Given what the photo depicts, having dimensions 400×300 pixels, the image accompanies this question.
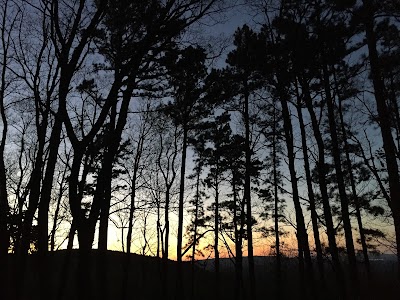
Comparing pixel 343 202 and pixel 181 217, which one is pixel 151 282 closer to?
pixel 181 217

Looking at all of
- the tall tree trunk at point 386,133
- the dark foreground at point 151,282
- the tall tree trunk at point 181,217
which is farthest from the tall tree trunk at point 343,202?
the tall tree trunk at point 181,217

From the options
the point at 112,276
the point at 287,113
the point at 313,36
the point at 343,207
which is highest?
the point at 313,36

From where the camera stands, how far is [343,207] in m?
10.6

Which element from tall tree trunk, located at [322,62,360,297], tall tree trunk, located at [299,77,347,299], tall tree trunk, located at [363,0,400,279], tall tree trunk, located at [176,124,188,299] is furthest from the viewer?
tall tree trunk, located at [176,124,188,299]

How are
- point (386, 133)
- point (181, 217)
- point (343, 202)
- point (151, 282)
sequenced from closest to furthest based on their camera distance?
point (386, 133) < point (343, 202) < point (181, 217) < point (151, 282)

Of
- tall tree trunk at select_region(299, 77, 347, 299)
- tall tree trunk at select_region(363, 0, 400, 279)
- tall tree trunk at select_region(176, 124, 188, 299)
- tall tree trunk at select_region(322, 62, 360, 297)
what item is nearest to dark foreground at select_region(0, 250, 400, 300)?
tall tree trunk at select_region(176, 124, 188, 299)

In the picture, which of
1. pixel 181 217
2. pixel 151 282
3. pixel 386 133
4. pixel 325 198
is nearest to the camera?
pixel 386 133

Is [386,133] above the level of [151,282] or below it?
above

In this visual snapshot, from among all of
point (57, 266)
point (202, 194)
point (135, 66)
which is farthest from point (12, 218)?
point (135, 66)

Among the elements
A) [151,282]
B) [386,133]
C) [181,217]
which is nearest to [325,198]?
[386,133]

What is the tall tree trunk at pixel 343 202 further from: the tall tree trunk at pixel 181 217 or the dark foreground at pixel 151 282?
the tall tree trunk at pixel 181 217

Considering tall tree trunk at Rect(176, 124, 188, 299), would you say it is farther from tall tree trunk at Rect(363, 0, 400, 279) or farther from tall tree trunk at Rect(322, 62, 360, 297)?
tall tree trunk at Rect(363, 0, 400, 279)

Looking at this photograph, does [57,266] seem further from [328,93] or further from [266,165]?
[328,93]

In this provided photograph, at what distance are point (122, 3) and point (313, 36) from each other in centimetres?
709
